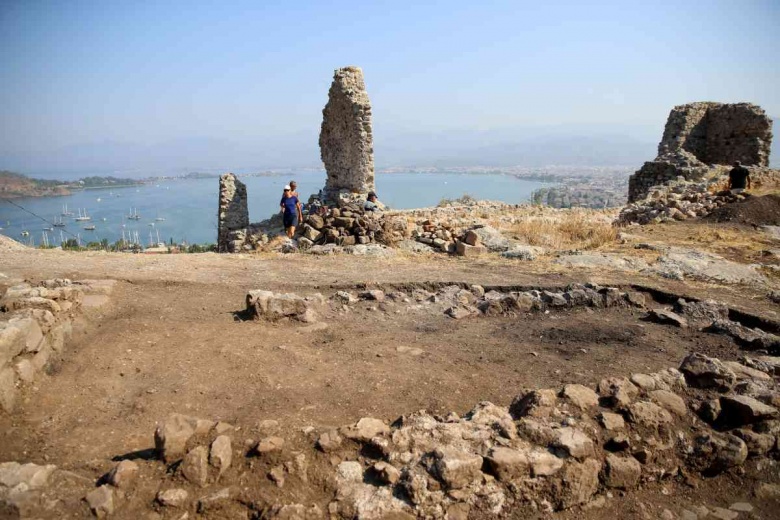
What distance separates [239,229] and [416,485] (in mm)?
15614

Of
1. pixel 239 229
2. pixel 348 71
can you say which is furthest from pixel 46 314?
pixel 348 71

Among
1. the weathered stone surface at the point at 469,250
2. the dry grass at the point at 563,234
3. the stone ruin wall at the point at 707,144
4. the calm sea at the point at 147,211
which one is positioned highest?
the stone ruin wall at the point at 707,144

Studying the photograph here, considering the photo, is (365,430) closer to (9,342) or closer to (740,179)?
(9,342)

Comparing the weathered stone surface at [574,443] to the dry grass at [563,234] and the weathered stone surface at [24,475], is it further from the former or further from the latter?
the dry grass at [563,234]

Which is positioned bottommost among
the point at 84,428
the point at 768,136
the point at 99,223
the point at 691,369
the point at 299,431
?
the point at 99,223

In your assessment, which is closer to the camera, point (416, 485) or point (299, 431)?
point (416, 485)

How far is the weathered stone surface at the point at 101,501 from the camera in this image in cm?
289

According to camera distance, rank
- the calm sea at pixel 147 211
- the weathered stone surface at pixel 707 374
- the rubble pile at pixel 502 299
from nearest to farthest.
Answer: the weathered stone surface at pixel 707 374
the rubble pile at pixel 502 299
the calm sea at pixel 147 211

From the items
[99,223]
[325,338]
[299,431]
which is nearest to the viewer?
[299,431]

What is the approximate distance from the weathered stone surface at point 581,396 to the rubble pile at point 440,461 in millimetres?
11

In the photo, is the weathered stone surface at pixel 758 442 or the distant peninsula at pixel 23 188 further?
the distant peninsula at pixel 23 188

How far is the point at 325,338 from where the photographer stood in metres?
6.13

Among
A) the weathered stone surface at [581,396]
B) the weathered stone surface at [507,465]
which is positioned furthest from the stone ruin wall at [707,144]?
the weathered stone surface at [507,465]

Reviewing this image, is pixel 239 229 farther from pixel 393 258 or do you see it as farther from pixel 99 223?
pixel 99 223
